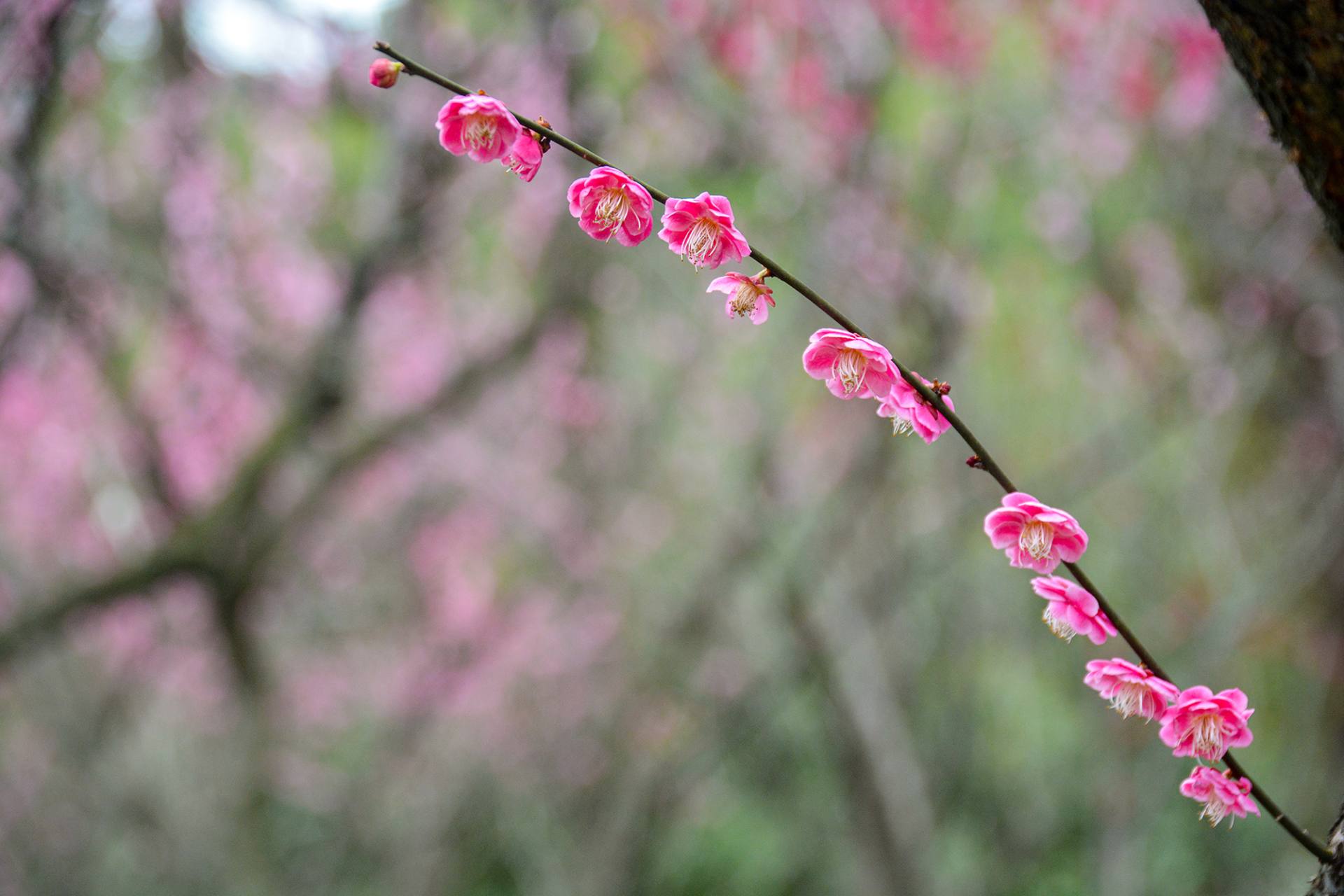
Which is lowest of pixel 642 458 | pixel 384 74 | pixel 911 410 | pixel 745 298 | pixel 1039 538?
pixel 1039 538

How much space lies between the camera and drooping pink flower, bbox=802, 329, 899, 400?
3.02 feet

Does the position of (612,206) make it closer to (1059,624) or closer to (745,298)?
(745,298)

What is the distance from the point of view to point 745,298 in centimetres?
95

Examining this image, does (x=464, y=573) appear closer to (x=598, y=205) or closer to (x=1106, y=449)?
(x=1106, y=449)

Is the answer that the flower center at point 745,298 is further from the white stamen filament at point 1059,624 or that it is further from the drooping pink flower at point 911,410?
the white stamen filament at point 1059,624

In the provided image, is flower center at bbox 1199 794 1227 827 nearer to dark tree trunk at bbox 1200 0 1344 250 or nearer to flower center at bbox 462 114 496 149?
dark tree trunk at bbox 1200 0 1344 250

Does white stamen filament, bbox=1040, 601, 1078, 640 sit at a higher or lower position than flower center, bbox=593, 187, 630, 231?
lower

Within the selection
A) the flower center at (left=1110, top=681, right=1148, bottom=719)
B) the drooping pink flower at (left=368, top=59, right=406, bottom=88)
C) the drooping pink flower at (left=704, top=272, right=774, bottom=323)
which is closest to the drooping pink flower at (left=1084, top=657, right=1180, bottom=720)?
the flower center at (left=1110, top=681, right=1148, bottom=719)

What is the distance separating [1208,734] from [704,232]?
0.64 m

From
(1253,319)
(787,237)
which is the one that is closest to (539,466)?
(787,237)

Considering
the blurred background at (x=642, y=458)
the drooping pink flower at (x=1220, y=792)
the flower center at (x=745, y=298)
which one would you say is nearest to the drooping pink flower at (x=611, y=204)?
the flower center at (x=745, y=298)

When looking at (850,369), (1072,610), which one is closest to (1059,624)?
(1072,610)

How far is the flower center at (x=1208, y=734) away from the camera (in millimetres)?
941

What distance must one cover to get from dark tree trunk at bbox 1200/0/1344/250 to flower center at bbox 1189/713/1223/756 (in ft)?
1.60
